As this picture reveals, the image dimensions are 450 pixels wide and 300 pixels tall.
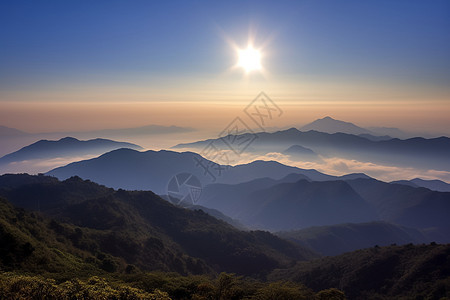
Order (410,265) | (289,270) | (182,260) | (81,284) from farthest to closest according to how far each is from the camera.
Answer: (289,270)
(182,260)
(410,265)
(81,284)

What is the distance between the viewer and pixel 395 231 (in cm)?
17625

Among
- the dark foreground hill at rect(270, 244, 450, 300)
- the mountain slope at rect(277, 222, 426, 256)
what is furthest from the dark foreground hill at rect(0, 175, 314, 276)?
the mountain slope at rect(277, 222, 426, 256)

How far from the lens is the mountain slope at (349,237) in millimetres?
145375

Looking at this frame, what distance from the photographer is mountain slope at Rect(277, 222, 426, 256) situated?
5723 inches

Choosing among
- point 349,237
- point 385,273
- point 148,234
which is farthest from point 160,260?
point 349,237

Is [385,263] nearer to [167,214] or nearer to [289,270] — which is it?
[289,270]

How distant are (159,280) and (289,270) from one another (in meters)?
58.5

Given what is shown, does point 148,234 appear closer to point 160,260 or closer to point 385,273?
point 160,260

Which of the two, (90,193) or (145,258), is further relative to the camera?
(90,193)

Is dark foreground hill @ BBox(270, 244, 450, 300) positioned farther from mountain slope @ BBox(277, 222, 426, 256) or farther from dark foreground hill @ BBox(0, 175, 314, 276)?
mountain slope @ BBox(277, 222, 426, 256)

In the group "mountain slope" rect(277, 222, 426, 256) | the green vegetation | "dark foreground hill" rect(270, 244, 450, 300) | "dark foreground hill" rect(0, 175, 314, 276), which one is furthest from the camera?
"mountain slope" rect(277, 222, 426, 256)

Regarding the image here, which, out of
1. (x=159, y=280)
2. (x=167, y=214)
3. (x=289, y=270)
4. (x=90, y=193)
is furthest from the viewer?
(x=90, y=193)

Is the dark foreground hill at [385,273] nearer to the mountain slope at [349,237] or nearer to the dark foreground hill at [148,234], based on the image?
the dark foreground hill at [148,234]

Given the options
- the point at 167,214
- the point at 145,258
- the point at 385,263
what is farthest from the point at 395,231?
the point at 145,258
